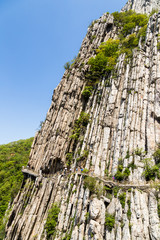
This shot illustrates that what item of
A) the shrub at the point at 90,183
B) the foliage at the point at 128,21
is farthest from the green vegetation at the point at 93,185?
the foliage at the point at 128,21

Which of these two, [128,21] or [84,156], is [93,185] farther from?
[128,21]

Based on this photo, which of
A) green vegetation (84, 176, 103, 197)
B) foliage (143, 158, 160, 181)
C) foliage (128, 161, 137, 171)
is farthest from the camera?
foliage (128, 161, 137, 171)

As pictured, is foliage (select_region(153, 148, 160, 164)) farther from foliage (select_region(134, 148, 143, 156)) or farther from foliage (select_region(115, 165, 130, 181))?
foliage (select_region(115, 165, 130, 181))

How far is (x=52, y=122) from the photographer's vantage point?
30.7m

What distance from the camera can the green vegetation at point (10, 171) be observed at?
36291 millimetres

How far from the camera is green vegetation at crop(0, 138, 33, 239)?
119 feet

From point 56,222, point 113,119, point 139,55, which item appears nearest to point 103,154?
point 113,119

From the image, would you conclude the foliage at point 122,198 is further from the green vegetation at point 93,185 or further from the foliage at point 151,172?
the foliage at point 151,172

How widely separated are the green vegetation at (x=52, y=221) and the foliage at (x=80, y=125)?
37.0 ft

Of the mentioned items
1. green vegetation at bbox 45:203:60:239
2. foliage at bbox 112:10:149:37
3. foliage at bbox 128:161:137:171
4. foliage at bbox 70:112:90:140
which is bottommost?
green vegetation at bbox 45:203:60:239

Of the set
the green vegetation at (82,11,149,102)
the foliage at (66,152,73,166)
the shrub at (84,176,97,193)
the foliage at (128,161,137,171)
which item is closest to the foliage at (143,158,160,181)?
the foliage at (128,161,137,171)

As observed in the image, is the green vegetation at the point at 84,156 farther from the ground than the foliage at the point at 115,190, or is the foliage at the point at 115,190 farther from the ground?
the green vegetation at the point at 84,156

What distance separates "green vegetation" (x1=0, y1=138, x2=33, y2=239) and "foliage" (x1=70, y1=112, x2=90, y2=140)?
18.7 metres

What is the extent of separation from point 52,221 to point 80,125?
586 inches
